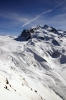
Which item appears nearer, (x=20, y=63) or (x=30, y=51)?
(x=20, y=63)

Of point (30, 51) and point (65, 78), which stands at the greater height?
point (30, 51)

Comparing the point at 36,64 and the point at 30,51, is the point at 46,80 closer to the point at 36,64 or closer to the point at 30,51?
the point at 36,64

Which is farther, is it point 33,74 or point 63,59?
point 63,59

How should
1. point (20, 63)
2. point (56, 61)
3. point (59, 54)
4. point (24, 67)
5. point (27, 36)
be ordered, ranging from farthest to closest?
point (27, 36), point (59, 54), point (56, 61), point (20, 63), point (24, 67)

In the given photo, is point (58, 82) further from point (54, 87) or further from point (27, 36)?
point (27, 36)

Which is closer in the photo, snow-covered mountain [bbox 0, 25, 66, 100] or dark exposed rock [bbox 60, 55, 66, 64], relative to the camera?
snow-covered mountain [bbox 0, 25, 66, 100]

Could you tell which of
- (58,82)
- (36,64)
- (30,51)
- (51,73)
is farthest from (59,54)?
(58,82)

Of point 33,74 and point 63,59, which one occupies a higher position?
point 63,59

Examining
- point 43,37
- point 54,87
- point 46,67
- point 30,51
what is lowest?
point 54,87

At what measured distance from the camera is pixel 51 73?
9056 cm

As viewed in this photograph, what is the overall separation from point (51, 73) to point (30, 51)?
46127mm

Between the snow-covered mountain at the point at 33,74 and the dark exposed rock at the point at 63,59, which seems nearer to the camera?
the snow-covered mountain at the point at 33,74

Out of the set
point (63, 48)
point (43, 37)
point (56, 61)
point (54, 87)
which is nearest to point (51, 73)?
point (54, 87)

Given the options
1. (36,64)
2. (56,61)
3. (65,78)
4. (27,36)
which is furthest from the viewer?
(27,36)
